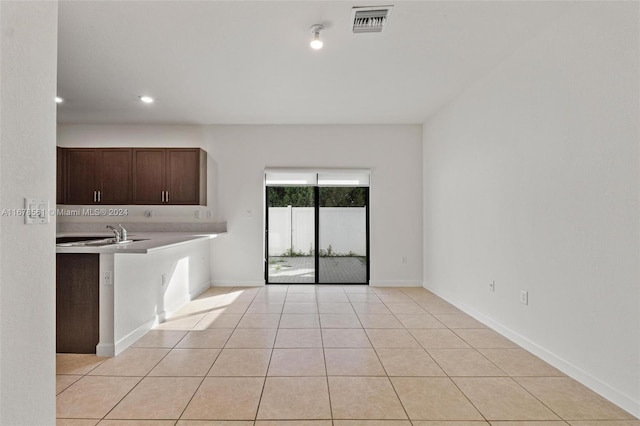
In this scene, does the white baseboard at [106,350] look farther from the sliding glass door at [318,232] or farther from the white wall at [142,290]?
the sliding glass door at [318,232]

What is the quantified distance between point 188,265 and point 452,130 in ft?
13.6

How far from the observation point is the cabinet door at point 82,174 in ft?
15.8

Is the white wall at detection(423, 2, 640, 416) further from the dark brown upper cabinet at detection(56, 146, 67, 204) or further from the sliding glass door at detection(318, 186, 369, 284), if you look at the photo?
the dark brown upper cabinet at detection(56, 146, 67, 204)

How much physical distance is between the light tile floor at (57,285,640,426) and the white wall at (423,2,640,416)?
315mm

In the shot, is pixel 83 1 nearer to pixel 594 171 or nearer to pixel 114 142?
pixel 114 142

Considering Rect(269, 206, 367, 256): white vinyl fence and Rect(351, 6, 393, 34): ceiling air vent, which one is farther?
Rect(269, 206, 367, 256): white vinyl fence

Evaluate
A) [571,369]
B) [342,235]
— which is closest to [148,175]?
[342,235]

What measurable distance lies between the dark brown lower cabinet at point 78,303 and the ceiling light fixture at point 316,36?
262 centimetres

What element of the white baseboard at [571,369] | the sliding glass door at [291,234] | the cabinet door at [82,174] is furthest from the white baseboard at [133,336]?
the white baseboard at [571,369]

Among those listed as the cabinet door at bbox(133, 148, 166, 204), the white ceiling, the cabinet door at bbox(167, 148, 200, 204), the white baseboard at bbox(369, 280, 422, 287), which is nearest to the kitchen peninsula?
the white ceiling

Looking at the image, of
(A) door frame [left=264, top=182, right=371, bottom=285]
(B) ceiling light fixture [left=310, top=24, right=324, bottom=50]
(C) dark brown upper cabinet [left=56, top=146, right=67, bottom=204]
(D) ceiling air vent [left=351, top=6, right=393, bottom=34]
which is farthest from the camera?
(A) door frame [left=264, top=182, right=371, bottom=285]
